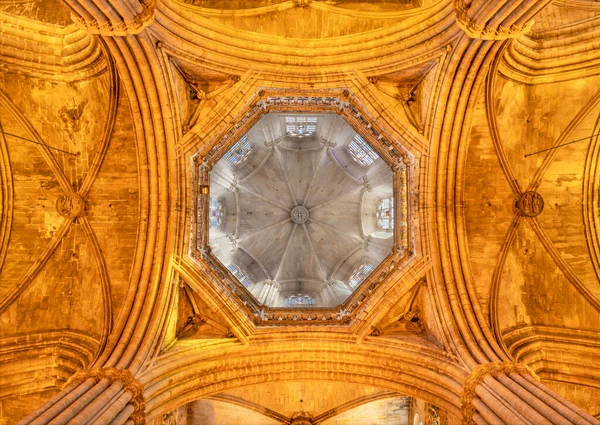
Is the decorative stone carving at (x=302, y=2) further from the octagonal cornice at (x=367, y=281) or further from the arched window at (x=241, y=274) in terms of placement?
the arched window at (x=241, y=274)

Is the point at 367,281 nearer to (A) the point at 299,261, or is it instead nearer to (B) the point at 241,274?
(B) the point at 241,274

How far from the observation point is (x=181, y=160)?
529 inches

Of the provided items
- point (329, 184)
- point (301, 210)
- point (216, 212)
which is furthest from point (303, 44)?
point (301, 210)

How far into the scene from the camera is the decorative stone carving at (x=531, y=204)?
44.5ft

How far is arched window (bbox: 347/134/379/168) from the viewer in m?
21.4

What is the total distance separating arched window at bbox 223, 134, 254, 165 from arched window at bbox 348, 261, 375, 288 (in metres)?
8.28

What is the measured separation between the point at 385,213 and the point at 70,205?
46.7 ft

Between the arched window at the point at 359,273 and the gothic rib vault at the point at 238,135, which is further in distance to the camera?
the arched window at the point at 359,273

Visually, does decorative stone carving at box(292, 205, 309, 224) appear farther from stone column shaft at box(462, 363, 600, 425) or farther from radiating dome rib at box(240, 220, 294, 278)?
stone column shaft at box(462, 363, 600, 425)

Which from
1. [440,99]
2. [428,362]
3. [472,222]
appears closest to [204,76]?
[440,99]

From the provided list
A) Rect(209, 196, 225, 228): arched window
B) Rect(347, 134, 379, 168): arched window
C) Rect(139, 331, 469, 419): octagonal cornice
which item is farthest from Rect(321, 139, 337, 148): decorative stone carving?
Rect(139, 331, 469, 419): octagonal cornice

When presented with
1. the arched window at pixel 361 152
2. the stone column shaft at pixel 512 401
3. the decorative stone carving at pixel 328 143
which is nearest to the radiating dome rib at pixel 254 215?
the decorative stone carving at pixel 328 143

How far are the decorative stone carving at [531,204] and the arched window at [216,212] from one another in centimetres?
1284

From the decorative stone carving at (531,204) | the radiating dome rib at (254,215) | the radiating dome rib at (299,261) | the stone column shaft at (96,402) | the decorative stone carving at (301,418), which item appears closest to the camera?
the stone column shaft at (96,402)
